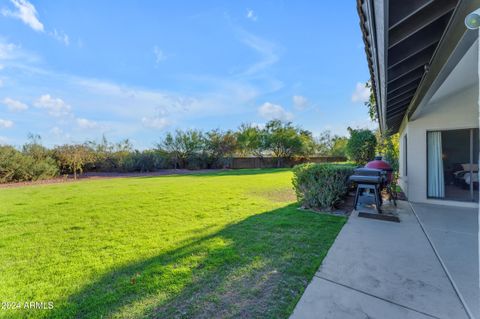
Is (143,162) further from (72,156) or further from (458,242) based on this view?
(458,242)

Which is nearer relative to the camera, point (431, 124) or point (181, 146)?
point (431, 124)

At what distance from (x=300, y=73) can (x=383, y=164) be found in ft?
33.3

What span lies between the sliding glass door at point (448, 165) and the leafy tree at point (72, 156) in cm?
1947

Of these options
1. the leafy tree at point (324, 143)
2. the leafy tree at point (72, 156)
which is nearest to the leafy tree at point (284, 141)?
the leafy tree at point (324, 143)

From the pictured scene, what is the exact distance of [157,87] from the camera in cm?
1708

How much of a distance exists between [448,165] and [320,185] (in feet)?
13.0

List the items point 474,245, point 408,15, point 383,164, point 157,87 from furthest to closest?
1. point 157,87
2. point 383,164
3. point 474,245
4. point 408,15

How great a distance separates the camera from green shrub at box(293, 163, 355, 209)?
549 cm

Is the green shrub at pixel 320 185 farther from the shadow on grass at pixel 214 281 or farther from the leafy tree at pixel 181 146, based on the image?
the leafy tree at pixel 181 146

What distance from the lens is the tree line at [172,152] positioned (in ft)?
46.0

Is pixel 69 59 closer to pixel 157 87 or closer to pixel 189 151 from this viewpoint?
pixel 157 87

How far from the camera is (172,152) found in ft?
75.2

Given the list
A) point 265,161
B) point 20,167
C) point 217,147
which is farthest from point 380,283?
point 265,161

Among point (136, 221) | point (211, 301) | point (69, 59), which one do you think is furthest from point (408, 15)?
point (69, 59)
